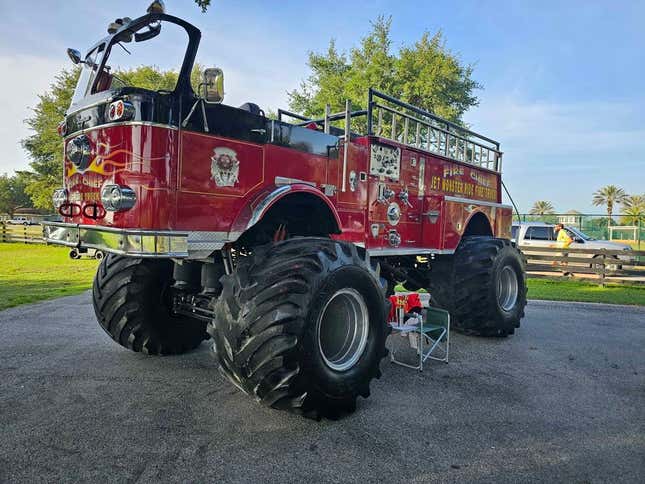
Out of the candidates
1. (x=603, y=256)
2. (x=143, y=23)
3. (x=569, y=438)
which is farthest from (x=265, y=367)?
(x=603, y=256)

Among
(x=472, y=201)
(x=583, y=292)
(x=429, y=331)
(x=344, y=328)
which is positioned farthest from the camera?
(x=583, y=292)

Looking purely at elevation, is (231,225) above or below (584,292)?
above

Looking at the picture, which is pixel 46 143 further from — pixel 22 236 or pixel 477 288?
pixel 477 288

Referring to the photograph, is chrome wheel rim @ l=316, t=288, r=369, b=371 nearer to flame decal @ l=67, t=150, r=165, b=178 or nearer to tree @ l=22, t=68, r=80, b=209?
flame decal @ l=67, t=150, r=165, b=178

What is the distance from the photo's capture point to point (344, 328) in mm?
3619

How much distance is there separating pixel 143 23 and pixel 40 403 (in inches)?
117

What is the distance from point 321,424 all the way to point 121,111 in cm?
247

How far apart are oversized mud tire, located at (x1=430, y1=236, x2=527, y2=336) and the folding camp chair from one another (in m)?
0.62

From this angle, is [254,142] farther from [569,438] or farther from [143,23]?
[569,438]

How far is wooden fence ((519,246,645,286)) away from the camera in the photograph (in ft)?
38.8

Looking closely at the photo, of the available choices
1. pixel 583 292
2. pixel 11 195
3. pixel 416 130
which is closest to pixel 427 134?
pixel 416 130

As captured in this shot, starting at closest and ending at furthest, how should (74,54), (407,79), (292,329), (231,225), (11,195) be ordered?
1. (292,329)
2. (231,225)
3. (74,54)
4. (407,79)
5. (11,195)

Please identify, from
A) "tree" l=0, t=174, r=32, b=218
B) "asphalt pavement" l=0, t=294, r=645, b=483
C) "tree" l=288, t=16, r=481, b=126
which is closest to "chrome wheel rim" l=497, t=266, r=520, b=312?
"asphalt pavement" l=0, t=294, r=645, b=483

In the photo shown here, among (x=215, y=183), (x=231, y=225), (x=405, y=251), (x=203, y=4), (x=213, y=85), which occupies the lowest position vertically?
Answer: (x=405, y=251)
